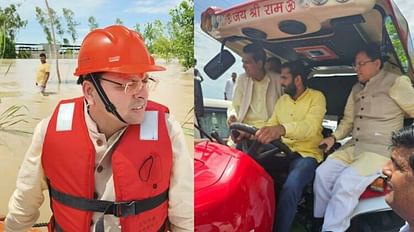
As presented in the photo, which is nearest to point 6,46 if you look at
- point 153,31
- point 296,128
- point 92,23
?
point 92,23

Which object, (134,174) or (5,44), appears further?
(5,44)

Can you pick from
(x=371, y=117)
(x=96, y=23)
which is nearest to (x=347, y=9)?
(x=371, y=117)

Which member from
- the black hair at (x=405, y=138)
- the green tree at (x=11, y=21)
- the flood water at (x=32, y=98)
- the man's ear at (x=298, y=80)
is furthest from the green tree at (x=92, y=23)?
the black hair at (x=405, y=138)

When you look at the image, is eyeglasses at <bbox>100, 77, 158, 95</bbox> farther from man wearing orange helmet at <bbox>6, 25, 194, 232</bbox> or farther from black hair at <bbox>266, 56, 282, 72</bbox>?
black hair at <bbox>266, 56, 282, 72</bbox>

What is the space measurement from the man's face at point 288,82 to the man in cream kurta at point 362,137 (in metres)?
0.20

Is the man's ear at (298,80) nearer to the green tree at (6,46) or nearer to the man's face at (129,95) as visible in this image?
the man's face at (129,95)

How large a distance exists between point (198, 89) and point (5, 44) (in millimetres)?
779

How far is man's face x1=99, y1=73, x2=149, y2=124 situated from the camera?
1.82 metres

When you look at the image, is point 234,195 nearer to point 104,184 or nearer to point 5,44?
point 104,184

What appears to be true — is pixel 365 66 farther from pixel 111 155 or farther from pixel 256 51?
pixel 111 155

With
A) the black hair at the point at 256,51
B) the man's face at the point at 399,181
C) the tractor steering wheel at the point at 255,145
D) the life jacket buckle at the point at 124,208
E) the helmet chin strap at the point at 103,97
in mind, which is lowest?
the life jacket buckle at the point at 124,208

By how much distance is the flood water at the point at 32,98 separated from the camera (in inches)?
75.6

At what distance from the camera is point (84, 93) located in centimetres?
191

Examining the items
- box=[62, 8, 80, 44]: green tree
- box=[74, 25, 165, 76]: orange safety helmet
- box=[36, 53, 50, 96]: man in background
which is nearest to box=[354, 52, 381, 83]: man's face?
box=[74, 25, 165, 76]: orange safety helmet
